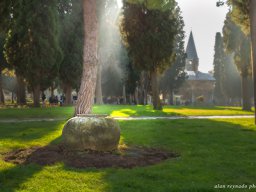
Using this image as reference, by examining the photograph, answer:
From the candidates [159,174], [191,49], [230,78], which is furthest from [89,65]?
[191,49]

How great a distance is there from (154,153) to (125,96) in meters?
51.7

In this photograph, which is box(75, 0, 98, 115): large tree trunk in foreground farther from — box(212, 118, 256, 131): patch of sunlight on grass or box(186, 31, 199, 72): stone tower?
box(186, 31, 199, 72): stone tower

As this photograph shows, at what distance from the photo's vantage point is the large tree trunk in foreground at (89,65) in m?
10.3

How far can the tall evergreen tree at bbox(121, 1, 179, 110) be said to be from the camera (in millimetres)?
29500

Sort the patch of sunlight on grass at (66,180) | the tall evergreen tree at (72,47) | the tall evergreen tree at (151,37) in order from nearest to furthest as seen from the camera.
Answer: the patch of sunlight on grass at (66,180), the tall evergreen tree at (151,37), the tall evergreen tree at (72,47)

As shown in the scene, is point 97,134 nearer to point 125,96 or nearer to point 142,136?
point 142,136

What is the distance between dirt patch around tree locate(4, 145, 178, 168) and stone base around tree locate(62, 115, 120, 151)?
0.19 meters

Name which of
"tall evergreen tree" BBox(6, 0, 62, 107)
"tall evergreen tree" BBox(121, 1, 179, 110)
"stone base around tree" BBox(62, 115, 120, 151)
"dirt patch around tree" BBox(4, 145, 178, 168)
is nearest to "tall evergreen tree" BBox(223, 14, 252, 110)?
"tall evergreen tree" BBox(121, 1, 179, 110)

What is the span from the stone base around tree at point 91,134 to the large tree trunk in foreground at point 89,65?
158 centimetres

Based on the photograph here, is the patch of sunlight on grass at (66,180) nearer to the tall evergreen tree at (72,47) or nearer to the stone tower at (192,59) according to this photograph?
the tall evergreen tree at (72,47)

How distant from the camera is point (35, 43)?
104 feet

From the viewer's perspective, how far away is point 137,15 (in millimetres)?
30406

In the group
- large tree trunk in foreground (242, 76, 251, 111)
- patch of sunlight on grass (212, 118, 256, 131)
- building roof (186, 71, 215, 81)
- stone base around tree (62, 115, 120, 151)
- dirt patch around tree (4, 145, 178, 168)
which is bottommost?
dirt patch around tree (4, 145, 178, 168)

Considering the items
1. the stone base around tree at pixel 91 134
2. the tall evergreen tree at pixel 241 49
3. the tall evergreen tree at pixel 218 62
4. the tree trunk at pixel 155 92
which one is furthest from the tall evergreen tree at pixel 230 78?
the stone base around tree at pixel 91 134
